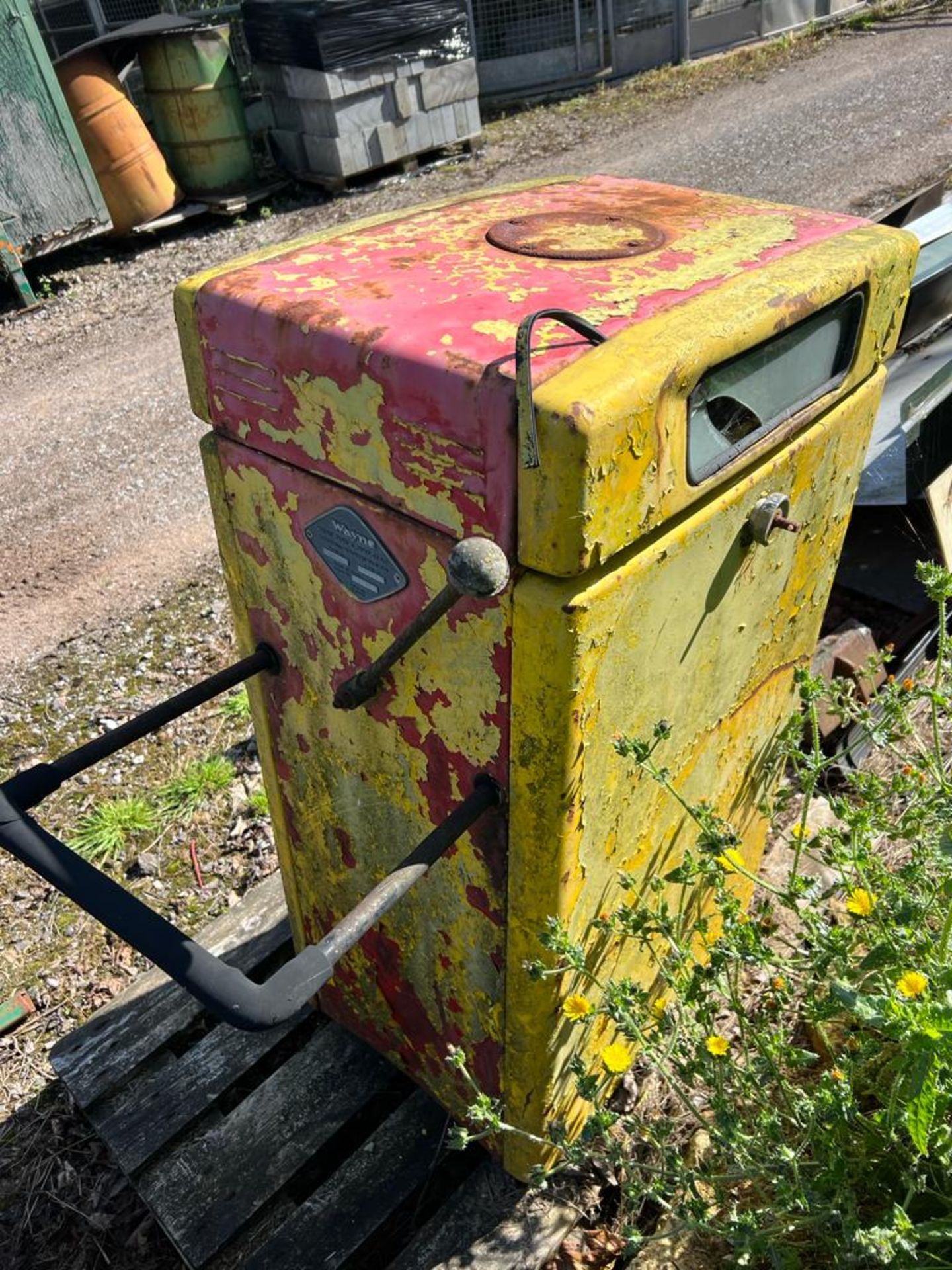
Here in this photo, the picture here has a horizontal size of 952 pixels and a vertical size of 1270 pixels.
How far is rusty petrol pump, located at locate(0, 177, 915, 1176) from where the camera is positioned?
1111mm

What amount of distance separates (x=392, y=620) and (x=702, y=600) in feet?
1.46

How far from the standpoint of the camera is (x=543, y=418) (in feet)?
3.34

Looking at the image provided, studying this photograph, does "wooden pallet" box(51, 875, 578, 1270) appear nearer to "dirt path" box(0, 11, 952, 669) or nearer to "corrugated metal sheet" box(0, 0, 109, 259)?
"dirt path" box(0, 11, 952, 669)

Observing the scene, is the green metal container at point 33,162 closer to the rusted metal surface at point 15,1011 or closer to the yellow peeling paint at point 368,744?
the rusted metal surface at point 15,1011

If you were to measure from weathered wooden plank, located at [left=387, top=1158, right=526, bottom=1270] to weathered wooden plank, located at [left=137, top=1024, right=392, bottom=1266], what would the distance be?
0.91 ft

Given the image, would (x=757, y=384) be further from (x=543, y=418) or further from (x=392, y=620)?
(x=392, y=620)

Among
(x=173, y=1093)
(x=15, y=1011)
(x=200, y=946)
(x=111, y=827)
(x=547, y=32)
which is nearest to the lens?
(x=200, y=946)

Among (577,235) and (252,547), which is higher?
(577,235)

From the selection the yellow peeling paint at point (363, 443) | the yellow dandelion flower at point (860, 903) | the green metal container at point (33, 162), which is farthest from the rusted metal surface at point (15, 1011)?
the green metal container at point (33, 162)

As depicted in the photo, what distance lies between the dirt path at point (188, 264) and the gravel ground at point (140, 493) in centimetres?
2

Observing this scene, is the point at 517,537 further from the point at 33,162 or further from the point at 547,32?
the point at 547,32

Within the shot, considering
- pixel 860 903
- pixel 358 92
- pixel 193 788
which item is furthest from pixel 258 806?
pixel 358 92

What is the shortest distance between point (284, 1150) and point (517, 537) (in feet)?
4.85

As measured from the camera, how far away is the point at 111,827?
2.88m
